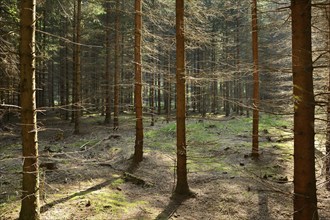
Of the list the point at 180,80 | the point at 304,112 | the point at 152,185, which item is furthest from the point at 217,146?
the point at 304,112

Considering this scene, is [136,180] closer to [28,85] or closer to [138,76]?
[138,76]

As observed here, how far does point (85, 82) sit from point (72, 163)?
2287cm

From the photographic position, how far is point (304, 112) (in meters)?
4.32

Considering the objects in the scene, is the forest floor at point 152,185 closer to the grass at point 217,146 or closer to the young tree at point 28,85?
the grass at point 217,146

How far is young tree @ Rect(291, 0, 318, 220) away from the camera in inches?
169

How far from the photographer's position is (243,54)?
41.8m

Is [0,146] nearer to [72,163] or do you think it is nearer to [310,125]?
[72,163]

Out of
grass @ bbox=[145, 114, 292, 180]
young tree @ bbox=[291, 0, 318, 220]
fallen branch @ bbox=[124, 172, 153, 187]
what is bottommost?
fallen branch @ bbox=[124, 172, 153, 187]

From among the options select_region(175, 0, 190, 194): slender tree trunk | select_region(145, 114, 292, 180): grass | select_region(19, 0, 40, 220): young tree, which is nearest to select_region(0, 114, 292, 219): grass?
select_region(145, 114, 292, 180): grass

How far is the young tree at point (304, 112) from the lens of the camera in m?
4.30

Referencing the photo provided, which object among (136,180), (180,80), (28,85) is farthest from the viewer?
(136,180)

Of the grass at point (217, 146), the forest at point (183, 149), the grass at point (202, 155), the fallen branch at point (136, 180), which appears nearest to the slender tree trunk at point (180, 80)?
the forest at point (183, 149)

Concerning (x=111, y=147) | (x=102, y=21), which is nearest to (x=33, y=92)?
(x=111, y=147)

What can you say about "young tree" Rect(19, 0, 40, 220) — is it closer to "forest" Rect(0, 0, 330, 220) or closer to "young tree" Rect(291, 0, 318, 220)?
"forest" Rect(0, 0, 330, 220)
